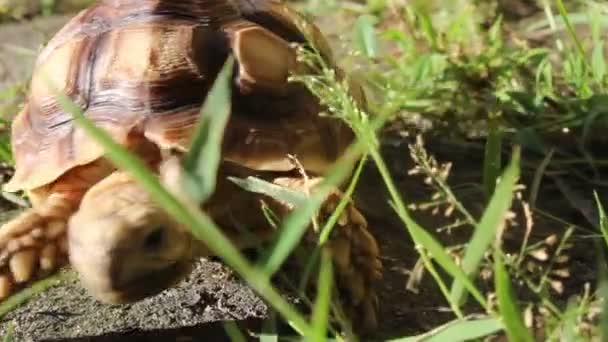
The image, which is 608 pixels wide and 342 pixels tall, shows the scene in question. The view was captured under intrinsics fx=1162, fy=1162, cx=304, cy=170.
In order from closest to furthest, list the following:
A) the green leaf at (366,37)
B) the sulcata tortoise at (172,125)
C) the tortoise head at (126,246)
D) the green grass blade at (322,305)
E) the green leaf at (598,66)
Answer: the green grass blade at (322,305)
the tortoise head at (126,246)
the sulcata tortoise at (172,125)
the green leaf at (598,66)
the green leaf at (366,37)

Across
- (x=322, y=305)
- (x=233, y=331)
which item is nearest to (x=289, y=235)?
(x=322, y=305)

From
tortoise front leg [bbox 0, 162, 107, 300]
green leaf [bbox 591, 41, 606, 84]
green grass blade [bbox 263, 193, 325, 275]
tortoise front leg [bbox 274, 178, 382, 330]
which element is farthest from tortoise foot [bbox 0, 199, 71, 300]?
green leaf [bbox 591, 41, 606, 84]

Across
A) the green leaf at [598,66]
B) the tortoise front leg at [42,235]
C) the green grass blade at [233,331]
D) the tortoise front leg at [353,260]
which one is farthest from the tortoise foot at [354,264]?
the green leaf at [598,66]

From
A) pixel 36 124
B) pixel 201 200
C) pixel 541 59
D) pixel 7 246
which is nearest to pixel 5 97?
pixel 36 124

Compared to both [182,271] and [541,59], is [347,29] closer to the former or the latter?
[541,59]

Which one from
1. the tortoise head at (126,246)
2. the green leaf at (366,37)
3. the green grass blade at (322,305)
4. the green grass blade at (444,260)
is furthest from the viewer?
the green leaf at (366,37)

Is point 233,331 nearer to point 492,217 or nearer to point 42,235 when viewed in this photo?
point 42,235

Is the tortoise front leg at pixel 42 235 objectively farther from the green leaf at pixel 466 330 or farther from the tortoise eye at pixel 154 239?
the green leaf at pixel 466 330
